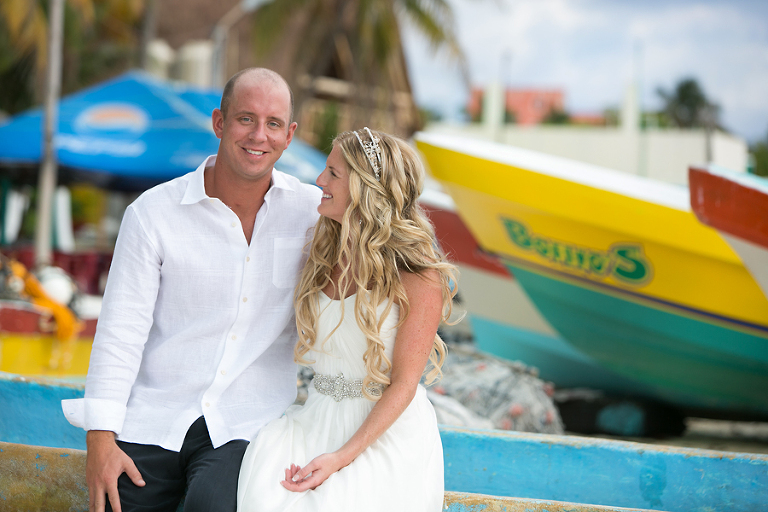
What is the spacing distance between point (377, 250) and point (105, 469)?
0.94 m

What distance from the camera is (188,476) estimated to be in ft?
6.59

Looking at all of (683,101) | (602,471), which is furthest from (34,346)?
(683,101)

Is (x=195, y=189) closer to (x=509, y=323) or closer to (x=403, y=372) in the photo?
(x=403, y=372)

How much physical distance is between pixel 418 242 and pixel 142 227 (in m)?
0.81

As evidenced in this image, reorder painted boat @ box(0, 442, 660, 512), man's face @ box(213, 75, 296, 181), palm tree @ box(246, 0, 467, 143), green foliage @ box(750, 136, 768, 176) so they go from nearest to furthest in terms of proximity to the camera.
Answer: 1. man's face @ box(213, 75, 296, 181)
2. painted boat @ box(0, 442, 660, 512)
3. palm tree @ box(246, 0, 467, 143)
4. green foliage @ box(750, 136, 768, 176)

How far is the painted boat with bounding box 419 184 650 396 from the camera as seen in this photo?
6457mm

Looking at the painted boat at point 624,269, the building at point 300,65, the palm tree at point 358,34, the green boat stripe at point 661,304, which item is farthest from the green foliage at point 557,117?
the green boat stripe at point 661,304

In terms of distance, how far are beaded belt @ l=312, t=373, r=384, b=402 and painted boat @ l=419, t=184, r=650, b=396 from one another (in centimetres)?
434

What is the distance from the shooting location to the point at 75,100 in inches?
338

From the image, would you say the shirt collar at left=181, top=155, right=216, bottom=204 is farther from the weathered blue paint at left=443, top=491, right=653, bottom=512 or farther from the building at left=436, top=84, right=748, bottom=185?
the building at left=436, top=84, right=748, bottom=185

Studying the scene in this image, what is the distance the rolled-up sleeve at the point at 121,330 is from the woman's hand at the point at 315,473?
52 cm

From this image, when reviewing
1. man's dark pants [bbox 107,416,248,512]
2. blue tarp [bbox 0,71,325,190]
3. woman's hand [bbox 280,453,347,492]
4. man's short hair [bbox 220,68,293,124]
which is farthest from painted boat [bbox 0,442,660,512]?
blue tarp [bbox 0,71,325,190]

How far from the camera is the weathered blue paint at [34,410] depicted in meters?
3.01

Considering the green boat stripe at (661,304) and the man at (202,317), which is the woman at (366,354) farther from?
the green boat stripe at (661,304)
